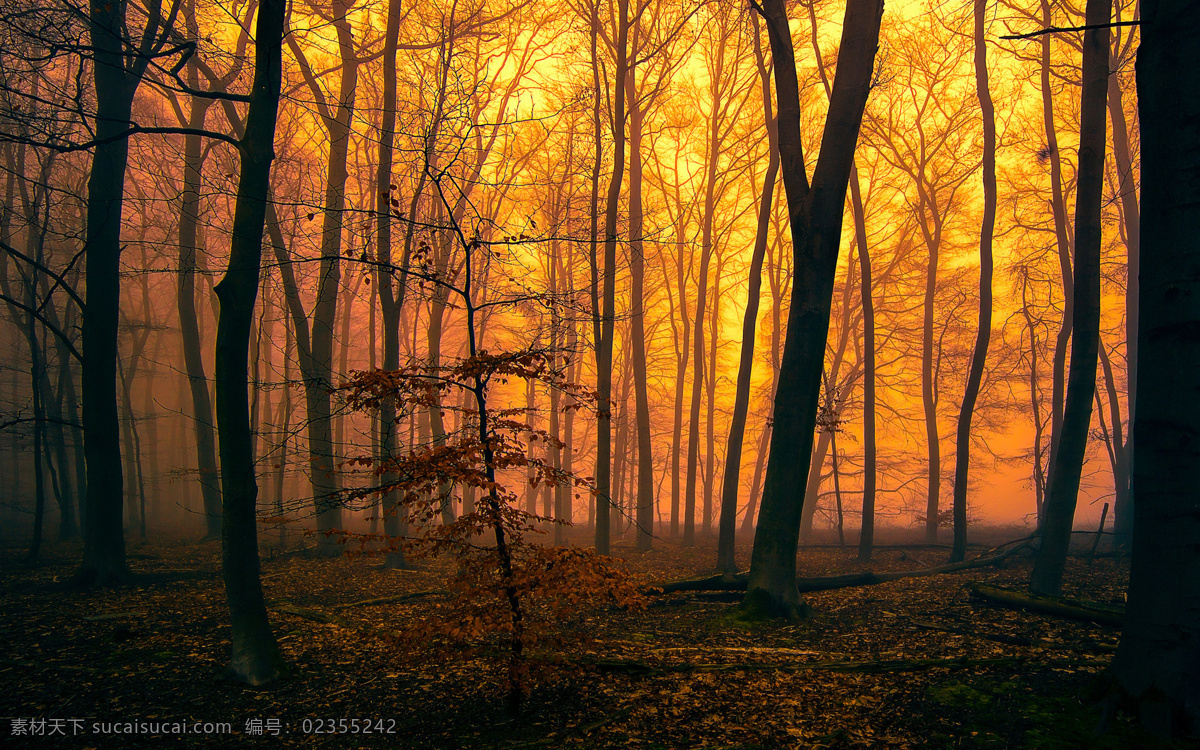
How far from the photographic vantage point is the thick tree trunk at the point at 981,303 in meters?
10.7

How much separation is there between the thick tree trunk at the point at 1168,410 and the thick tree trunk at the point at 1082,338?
4.25m

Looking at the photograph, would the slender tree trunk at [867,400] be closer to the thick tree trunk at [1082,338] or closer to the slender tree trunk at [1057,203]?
the slender tree trunk at [1057,203]

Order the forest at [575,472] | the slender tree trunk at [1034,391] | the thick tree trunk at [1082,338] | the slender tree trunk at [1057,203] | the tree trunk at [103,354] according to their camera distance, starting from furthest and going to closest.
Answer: the slender tree trunk at [1034,391], the slender tree trunk at [1057,203], the tree trunk at [103,354], the thick tree trunk at [1082,338], the forest at [575,472]

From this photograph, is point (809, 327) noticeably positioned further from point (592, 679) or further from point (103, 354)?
point (103, 354)

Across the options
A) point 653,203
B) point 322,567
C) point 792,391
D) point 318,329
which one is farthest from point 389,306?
point 653,203

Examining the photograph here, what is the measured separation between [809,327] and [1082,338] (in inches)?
143

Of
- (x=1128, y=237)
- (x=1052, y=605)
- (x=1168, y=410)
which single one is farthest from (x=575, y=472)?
(x=1128, y=237)

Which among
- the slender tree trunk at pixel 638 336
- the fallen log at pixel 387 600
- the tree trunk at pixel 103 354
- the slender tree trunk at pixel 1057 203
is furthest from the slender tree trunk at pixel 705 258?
the tree trunk at pixel 103 354

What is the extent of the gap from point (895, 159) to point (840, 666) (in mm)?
16299

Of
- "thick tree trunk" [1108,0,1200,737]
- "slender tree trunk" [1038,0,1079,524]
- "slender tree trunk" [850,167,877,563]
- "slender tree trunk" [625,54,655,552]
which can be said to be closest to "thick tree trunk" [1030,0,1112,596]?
"slender tree trunk" [1038,0,1079,524]

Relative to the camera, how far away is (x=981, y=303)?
1102 cm

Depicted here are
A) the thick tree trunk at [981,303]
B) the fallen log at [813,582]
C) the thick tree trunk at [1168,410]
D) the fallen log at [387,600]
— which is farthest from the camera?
the thick tree trunk at [981,303]

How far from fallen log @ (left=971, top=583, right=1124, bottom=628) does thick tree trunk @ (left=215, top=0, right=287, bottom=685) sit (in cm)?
765

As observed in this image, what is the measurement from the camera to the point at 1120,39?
1403cm
